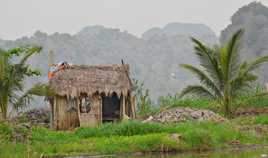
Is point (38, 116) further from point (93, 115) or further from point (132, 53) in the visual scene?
point (132, 53)

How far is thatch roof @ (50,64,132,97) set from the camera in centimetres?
2234

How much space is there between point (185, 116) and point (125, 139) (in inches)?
181

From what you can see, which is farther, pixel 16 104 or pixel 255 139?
pixel 16 104

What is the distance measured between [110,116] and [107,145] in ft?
28.6

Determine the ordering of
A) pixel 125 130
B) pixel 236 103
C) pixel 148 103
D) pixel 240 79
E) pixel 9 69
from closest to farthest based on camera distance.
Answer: pixel 125 130
pixel 9 69
pixel 240 79
pixel 236 103
pixel 148 103

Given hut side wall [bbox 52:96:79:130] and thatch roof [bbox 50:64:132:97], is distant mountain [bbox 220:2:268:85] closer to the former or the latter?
thatch roof [bbox 50:64:132:97]

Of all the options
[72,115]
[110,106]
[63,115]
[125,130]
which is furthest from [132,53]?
[125,130]

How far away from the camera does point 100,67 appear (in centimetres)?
2317

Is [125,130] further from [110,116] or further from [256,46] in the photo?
[256,46]

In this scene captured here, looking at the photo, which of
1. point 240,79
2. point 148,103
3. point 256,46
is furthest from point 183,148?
point 256,46

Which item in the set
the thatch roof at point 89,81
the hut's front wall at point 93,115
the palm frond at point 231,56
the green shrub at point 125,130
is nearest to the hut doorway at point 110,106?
the thatch roof at point 89,81

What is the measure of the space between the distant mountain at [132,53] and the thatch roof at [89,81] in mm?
75740

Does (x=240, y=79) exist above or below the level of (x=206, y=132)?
above

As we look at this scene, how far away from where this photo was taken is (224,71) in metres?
21.9
